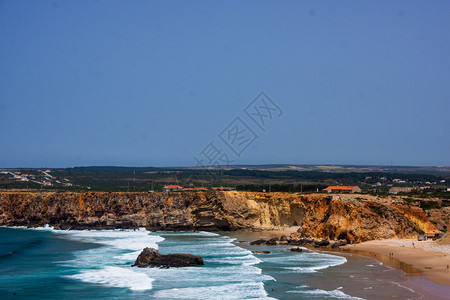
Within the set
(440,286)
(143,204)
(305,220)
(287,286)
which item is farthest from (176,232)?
(440,286)

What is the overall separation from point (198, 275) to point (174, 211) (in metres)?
34.3

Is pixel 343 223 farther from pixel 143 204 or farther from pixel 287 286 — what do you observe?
pixel 143 204

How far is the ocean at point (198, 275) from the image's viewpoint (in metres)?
24.9

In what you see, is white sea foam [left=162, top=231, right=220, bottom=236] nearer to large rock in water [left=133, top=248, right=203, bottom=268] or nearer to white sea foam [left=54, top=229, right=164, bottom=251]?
white sea foam [left=54, top=229, right=164, bottom=251]

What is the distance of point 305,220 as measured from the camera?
156 ft

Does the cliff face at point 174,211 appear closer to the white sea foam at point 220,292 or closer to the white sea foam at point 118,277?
the white sea foam at point 220,292

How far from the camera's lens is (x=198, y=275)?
30219 millimetres

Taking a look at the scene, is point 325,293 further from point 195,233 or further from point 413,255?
point 195,233

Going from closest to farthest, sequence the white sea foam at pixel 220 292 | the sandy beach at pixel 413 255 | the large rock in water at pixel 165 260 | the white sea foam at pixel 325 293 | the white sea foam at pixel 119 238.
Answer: the white sea foam at pixel 325 293
the white sea foam at pixel 220 292
the sandy beach at pixel 413 255
the large rock in water at pixel 165 260
the white sea foam at pixel 119 238

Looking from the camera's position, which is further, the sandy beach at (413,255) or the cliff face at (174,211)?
the cliff face at (174,211)

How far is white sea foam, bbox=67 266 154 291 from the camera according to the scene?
27562mm

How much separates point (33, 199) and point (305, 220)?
4145cm

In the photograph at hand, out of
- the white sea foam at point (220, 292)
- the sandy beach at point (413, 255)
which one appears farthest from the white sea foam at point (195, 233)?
the white sea foam at point (220, 292)

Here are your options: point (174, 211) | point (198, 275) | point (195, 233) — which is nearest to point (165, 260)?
point (198, 275)
